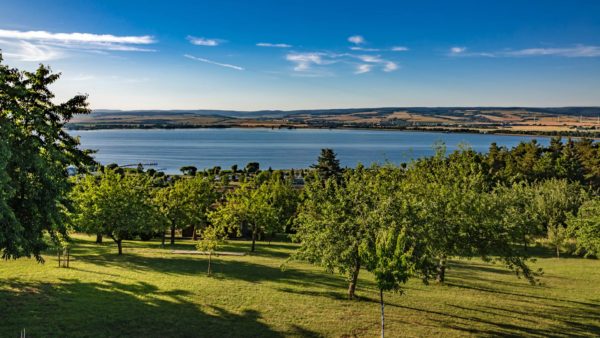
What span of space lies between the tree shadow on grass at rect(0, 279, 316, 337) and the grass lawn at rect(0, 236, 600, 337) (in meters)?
0.04

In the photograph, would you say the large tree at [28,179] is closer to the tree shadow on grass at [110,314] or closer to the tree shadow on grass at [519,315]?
the tree shadow on grass at [110,314]

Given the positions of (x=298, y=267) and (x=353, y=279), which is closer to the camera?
(x=353, y=279)

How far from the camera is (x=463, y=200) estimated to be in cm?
2562

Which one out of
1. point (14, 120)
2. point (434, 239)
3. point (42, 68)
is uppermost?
point (42, 68)

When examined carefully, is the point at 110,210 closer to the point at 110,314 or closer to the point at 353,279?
the point at 110,314

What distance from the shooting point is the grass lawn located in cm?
1873

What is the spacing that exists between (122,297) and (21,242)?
19.1 feet

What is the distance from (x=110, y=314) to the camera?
19.5 m

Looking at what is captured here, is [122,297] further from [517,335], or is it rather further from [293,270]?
[517,335]

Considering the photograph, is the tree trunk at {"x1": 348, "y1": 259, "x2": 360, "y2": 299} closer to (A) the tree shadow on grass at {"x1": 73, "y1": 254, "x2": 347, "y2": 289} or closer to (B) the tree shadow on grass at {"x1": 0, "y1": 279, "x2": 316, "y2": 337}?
(A) the tree shadow on grass at {"x1": 73, "y1": 254, "x2": 347, "y2": 289}

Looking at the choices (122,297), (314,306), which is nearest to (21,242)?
(122,297)

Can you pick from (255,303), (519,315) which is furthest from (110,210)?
(519,315)

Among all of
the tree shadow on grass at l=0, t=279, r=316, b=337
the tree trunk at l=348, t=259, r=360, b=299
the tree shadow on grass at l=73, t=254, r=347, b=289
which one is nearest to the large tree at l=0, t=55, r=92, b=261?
the tree shadow on grass at l=0, t=279, r=316, b=337

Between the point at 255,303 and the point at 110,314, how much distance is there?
22.5 ft
